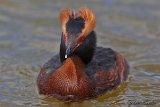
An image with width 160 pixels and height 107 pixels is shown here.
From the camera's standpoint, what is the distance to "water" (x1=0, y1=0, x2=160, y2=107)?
12.1m

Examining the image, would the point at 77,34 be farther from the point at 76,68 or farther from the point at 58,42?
the point at 58,42

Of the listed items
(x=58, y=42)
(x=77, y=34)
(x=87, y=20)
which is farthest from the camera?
(x=58, y=42)

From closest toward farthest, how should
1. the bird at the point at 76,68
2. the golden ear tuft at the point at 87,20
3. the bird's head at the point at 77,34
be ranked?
the bird's head at the point at 77,34 → the bird at the point at 76,68 → the golden ear tuft at the point at 87,20

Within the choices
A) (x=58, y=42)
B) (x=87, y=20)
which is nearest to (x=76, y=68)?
(x=87, y=20)

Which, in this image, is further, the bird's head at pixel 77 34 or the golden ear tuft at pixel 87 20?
the golden ear tuft at pixel 87 20

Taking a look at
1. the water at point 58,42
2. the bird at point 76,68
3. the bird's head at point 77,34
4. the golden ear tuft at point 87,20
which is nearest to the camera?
the bird's head at point 77,34

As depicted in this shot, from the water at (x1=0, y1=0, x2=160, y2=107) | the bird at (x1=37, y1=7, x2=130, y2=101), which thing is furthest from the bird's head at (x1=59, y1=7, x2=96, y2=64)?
the water at (x1=0, y1=0, x2=160, y2=107)

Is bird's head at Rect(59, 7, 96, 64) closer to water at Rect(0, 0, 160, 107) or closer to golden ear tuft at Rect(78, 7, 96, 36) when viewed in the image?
golden ear tuft at Rect(78, 7, 96, 36)

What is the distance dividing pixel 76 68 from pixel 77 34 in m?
0.81

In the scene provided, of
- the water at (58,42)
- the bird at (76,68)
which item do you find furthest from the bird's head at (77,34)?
the water at (58,42)

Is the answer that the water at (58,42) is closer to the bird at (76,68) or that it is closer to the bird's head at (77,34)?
the bird at (76,68)

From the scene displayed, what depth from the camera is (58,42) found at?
1526 centimetres

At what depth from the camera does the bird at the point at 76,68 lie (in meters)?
11.2

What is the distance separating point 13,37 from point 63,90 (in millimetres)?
4384
